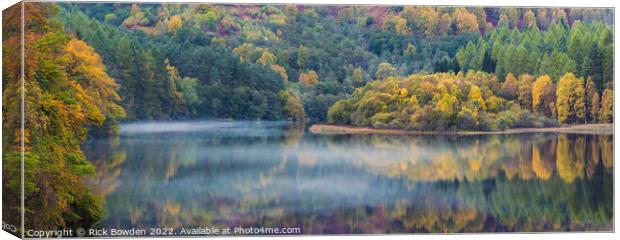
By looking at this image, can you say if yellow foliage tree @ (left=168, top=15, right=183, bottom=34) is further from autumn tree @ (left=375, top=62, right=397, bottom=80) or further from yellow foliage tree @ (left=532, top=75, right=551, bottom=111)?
yellow foliage tree @ (left=532, top=75, right=551, bottom=111)

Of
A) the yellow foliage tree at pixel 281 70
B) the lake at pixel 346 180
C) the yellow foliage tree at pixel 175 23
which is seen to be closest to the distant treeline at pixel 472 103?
the lake at pixel 346 180

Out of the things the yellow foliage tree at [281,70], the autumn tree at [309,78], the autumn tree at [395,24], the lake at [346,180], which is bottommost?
the lake at [346,180]

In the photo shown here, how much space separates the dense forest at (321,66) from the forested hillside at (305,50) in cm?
1

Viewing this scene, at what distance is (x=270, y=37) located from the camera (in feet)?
59.9

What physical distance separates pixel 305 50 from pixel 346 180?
207 centimetres

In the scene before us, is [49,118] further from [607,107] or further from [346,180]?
[607,107]

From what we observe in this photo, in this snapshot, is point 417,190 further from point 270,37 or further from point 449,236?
point 270,37

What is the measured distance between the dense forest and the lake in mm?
276

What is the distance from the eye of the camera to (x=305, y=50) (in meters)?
18.3

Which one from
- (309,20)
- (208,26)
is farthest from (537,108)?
(208,26)

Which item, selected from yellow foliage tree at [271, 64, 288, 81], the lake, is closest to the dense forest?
yellow foliage tree at [271, 64, 288, 81]

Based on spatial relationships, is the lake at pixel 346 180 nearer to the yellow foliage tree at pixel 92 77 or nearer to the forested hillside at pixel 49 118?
the forested hillside at pixel 49 118

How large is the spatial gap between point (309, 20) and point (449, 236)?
147 inches

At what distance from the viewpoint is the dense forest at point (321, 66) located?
17.4 meters
